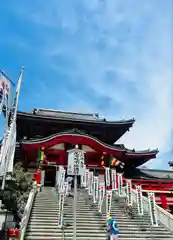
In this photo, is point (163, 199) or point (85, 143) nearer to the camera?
point (163, 199)

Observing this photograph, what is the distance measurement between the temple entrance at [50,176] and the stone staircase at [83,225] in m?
7.68

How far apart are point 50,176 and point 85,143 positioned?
4.85 meters

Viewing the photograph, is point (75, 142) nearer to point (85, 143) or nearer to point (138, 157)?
point (85, 143)

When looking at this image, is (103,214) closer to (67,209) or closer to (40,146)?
(67,209)

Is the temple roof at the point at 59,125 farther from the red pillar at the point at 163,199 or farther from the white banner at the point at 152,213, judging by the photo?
the white banner at the point at 152,213

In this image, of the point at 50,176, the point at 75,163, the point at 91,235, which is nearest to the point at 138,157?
the point at 50,176

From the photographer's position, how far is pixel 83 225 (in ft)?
38.8

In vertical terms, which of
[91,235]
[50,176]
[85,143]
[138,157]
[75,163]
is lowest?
[91,235]

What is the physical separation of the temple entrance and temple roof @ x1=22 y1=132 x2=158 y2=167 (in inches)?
105

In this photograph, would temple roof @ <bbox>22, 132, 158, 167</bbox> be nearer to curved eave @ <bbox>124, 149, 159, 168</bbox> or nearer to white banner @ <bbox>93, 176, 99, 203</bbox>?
curved eave @ <bbox>124, 149, 159, 168</bbox>

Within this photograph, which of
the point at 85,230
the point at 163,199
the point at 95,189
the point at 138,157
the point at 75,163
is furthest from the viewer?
the point at 138,157

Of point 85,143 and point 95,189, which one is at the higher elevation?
→ point 85,143

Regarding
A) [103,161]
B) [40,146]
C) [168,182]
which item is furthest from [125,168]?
[40,146]

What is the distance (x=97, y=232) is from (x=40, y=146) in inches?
428
